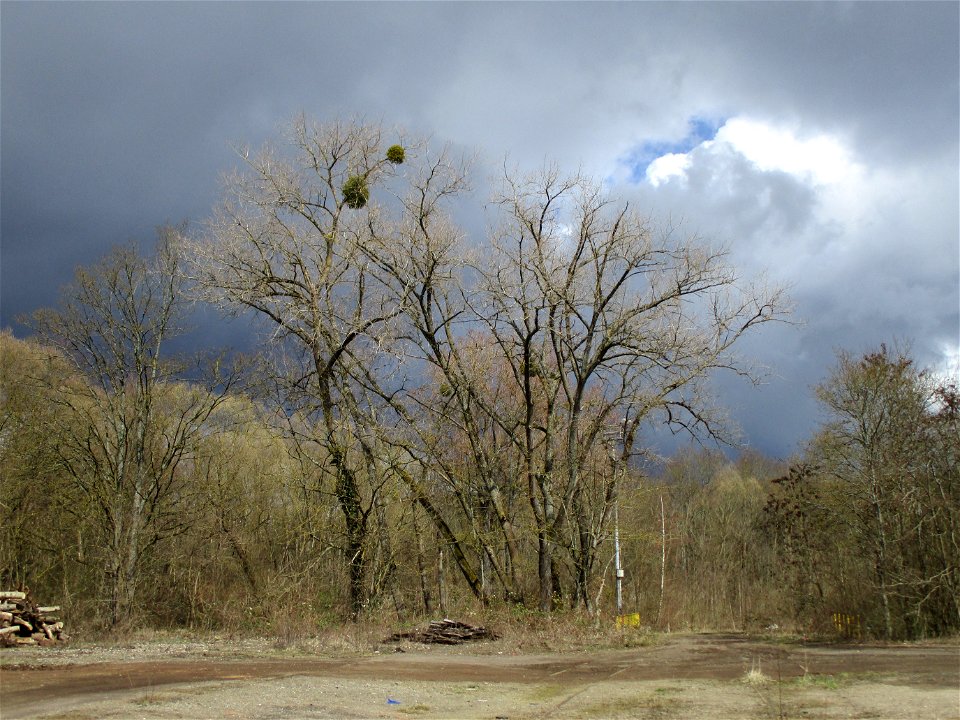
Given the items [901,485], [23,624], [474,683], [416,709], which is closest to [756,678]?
[474,683]

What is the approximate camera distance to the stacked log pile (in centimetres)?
1617

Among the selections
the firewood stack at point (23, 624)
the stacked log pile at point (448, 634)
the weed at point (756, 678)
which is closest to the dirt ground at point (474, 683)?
the weed at point (756, 678)

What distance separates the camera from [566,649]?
624 inches

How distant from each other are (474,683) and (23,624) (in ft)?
37.6

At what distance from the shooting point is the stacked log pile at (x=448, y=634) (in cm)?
1617

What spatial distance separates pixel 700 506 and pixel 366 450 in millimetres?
31741

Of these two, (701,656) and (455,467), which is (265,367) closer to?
(455,467)

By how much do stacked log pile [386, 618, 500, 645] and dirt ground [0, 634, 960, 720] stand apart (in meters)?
0.48

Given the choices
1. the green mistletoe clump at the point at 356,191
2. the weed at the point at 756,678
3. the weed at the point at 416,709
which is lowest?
the weed at the point at 416,709

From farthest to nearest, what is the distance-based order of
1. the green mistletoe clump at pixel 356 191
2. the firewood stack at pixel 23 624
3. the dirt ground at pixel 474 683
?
the green mistletoe clump at pixel 356 191, the firewood stack at pixel 23 624, the dirt ground at pixel 474 683

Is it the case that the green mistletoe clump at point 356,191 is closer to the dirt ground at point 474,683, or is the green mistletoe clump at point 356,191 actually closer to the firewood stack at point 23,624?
the dirt ground at point 474,683

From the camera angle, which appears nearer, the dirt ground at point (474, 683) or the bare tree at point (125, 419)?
the dirt ground at point (474, 683)

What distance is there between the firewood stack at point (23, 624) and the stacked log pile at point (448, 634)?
7910 millimetres

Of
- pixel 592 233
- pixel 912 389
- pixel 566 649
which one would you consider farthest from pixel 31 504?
pixel 912 389
